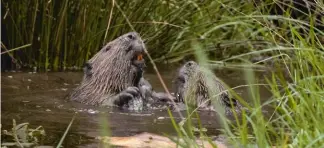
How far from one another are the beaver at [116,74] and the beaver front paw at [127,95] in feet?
0.41

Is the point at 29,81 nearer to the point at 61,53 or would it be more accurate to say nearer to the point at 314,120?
the point at 61,53

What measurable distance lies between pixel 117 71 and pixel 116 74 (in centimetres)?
2

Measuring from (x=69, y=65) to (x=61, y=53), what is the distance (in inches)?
5.0

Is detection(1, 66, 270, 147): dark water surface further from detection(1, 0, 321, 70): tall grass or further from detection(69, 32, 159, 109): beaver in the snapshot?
detection(1, 0, 321, 70): tall grass

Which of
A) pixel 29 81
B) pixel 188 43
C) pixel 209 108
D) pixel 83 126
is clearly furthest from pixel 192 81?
pixel 188 43

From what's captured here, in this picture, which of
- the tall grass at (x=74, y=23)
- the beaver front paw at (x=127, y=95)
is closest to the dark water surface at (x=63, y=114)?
the beaver front paw at (x=127, y=95)

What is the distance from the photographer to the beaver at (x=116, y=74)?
576 cm

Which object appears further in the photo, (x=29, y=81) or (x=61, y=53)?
(x=61, y=53)

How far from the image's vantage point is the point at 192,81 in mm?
5523

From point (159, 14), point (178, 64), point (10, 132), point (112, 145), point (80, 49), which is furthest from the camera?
point (178, 64)

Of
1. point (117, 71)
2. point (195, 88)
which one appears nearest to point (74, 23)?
point (117, 71)

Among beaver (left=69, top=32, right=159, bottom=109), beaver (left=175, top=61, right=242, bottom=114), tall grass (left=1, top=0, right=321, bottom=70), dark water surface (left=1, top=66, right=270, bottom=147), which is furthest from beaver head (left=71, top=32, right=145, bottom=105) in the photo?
tall grass (left=1, top=0, right=321, bottom=70)

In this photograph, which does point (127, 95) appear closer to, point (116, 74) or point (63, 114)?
point (116, 74)

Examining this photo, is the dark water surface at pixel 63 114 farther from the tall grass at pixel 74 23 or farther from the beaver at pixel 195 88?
the tall grass at pixel 74 23
